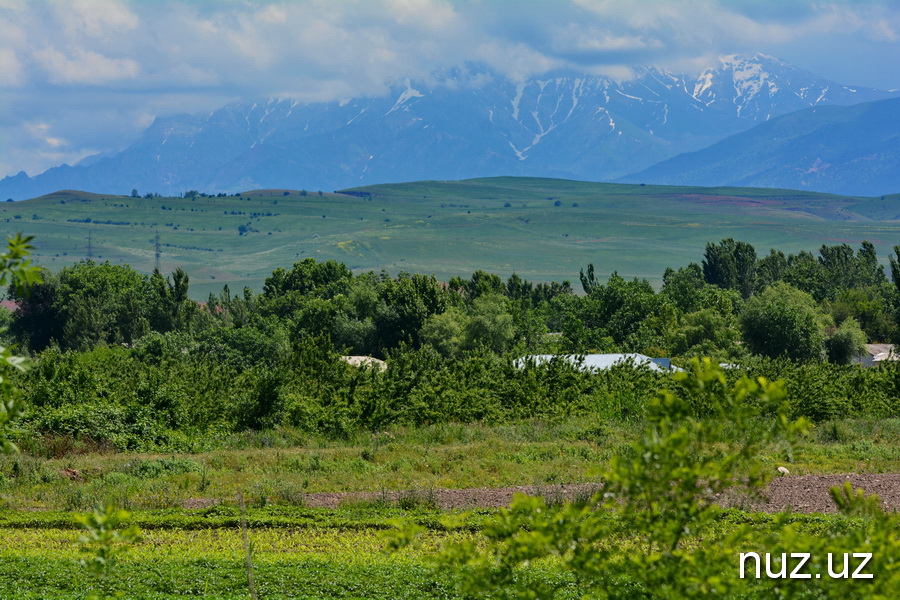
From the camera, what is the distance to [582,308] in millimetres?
90500

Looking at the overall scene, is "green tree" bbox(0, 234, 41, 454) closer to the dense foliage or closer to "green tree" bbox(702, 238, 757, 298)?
the dense foliage

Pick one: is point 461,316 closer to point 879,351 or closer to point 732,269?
point 879,351

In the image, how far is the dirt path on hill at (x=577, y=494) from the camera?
76.2ft

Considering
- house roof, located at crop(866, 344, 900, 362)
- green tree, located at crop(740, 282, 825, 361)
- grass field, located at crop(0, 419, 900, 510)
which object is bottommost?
grass field, located at crop(0, 419, 900, 510)

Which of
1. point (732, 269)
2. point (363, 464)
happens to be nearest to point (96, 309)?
point (363, 464)

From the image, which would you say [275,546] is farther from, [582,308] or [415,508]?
[582,308]

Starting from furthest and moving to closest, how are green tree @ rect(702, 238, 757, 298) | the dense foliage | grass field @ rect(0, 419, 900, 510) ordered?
green tree @ rect(702, 238, 757, 298), the dense foliage, grass field @ rect(0, 419, 900, 510)

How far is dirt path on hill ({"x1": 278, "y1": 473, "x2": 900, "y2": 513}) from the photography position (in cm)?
2322

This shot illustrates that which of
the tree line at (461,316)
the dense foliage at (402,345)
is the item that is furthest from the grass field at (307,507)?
the tree line at (461,316)

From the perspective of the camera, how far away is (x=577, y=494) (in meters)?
23.1

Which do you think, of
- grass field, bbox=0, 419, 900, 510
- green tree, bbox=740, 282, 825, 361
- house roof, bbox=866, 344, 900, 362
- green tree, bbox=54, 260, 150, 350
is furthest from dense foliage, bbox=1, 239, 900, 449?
grass field, bbox=0, 419, 900, 510

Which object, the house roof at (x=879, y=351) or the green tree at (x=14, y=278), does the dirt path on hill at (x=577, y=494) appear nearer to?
the green tree at (x=14, y=278)

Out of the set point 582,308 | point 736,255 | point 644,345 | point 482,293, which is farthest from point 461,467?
point 736,255

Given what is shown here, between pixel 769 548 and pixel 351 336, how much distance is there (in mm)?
77840
